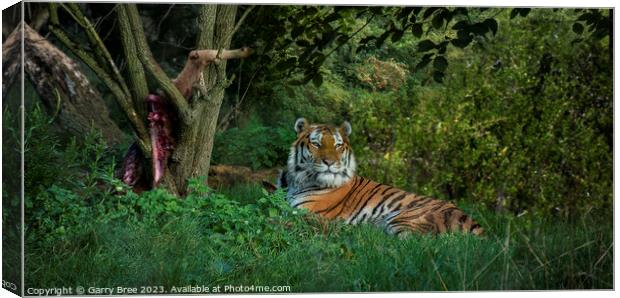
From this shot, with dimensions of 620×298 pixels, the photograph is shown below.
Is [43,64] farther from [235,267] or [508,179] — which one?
[508,179]

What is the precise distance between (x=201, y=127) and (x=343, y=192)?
101 cm

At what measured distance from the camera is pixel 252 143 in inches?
311

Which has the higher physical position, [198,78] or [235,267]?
[198,78]

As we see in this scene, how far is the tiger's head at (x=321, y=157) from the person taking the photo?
7.98 metres

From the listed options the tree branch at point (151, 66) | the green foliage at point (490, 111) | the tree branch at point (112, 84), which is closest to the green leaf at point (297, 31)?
the green foliage at point (490, 111)

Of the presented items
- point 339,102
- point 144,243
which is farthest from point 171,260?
point 339,102

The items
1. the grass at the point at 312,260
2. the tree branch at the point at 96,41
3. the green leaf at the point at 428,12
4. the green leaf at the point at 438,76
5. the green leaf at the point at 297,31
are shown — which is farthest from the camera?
the green leaf at the point at 438,76

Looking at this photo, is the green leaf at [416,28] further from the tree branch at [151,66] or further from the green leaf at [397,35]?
the tree branch at [151,66]

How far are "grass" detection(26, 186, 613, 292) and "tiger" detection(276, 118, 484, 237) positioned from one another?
21 cm

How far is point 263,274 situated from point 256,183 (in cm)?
70

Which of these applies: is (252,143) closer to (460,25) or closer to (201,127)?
(201,127)

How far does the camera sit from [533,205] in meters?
8.35

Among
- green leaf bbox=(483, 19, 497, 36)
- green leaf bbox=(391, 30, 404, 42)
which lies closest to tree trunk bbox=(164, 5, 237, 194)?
green leaf bbox=(391, 30, 404, 42)

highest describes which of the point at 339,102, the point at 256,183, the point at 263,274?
the point at 339,102
